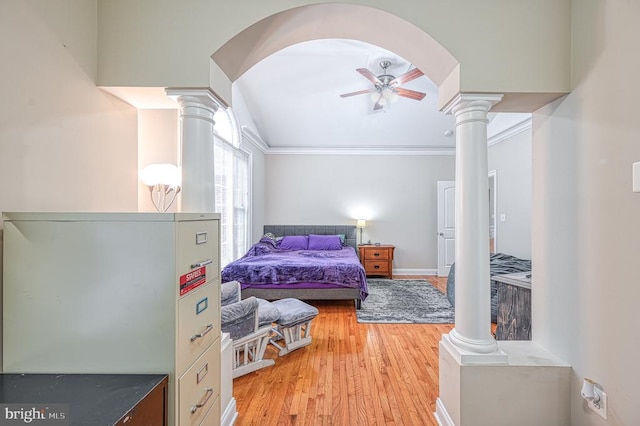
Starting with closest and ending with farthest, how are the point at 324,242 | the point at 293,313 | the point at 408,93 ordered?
the point at 293,313 → the point at 408,93 → the point at 324,242

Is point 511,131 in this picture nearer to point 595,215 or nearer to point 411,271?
point 411,271

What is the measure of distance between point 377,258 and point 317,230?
A: 1306 mm

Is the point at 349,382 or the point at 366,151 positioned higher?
the point at 366,151

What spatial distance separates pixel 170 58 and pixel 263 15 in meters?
0.55

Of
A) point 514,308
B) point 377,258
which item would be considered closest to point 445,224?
point 377,258

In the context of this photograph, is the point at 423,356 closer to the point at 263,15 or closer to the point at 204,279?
the point at 204,279

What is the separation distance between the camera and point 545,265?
1.86 m

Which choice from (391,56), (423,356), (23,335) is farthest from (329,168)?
(23,335)

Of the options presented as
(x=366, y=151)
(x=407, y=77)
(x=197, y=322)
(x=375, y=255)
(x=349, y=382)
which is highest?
(x=407, y=77)

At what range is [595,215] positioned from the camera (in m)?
1.51

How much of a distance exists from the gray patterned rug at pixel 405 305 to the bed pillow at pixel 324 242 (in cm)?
92

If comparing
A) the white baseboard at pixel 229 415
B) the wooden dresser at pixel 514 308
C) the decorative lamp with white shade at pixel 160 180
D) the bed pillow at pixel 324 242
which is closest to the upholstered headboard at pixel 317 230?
the bed pillow at pixel 324 242

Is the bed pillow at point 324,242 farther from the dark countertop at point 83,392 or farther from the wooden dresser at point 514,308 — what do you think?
the dark countertop at point 83,392

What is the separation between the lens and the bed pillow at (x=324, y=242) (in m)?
5.50
